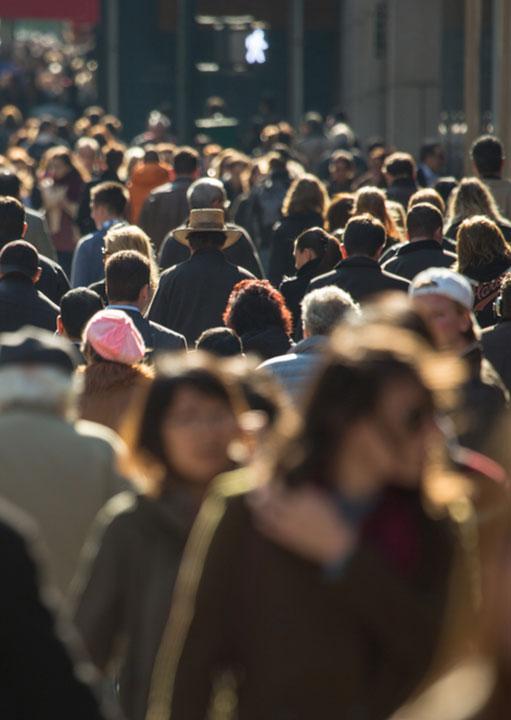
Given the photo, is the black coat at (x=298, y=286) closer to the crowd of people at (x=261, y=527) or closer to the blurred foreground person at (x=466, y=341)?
the crowd of people at (x=261, y=527)

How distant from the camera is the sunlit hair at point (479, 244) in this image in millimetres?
10820

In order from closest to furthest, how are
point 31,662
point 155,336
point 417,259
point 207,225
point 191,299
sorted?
point 31,662 → point 155,336 → point 191,299 → point 417,259 → point 207,225

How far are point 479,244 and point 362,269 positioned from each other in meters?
0.59

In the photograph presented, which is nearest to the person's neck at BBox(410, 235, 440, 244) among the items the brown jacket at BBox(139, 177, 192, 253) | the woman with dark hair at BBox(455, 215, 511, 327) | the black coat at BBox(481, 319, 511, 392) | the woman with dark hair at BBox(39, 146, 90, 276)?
the woman with dark hair at BBox(455, 215, 511, 327)

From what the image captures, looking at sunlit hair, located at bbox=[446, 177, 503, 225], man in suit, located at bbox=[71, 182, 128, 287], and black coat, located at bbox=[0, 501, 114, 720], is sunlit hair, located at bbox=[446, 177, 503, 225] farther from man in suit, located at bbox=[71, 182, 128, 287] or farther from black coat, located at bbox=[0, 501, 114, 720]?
black coat, located at bbox=[0, 501, 114, 720]

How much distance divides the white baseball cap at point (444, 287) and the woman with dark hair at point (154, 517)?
7.60ft

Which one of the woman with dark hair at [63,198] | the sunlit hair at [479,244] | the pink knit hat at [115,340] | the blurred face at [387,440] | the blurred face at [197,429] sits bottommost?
the woman with dark hair at [63,198]

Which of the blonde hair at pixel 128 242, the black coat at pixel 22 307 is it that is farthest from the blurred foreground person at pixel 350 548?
the blonde hair at pixel 128 242

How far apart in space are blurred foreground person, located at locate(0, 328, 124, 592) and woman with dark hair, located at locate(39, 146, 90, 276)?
12.1 metres

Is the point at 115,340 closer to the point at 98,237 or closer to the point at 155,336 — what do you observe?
the point at 155,336

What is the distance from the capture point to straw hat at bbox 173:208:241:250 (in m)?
12.2

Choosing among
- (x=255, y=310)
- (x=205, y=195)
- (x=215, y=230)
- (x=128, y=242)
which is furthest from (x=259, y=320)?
(x=205, y=195)

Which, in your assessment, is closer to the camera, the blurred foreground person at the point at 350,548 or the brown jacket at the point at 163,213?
the blurred foreground person at the point at 350,548

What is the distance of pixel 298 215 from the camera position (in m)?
14.6
